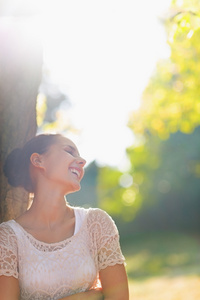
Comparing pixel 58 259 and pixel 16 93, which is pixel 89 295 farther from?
pixel 16 93

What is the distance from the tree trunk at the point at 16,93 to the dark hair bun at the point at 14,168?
0.18 m

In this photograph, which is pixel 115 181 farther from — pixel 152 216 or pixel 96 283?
pixel 96 283

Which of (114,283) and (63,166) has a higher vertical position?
(63,166)

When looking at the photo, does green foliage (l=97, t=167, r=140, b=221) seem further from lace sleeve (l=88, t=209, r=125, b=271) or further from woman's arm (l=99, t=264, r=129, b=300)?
woman's arm (l=99, t=264, r=129, b=300)

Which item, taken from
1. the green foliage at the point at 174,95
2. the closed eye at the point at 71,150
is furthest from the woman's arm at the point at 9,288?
the green foliage at the point at 174,95

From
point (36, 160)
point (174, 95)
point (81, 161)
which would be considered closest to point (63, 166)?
point (81, 161)

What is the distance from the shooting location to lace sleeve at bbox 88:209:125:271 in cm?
323

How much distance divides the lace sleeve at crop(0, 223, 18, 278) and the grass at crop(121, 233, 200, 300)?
10165mm

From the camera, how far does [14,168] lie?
12.0ft

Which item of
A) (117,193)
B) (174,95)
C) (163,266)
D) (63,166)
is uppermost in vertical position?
(117,193)

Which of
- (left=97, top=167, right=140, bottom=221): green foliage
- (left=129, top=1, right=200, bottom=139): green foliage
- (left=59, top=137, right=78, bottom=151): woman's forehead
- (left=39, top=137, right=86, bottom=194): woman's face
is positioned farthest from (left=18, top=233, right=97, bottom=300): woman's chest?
(left=97, top=167, right=140, bottom=221): green foliage

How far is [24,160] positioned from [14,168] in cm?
13

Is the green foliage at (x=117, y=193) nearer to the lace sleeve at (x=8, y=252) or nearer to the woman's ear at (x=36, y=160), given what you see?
the woman's ear at (x=36, y=160)

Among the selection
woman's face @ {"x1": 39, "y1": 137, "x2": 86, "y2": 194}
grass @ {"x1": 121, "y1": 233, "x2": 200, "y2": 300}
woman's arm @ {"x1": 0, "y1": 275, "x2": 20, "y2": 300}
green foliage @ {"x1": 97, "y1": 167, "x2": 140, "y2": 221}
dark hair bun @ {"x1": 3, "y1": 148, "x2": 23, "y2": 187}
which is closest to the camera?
woman's arm @ {"x1": 0, "y1": 275, "x2": 20, "y2": 300}
